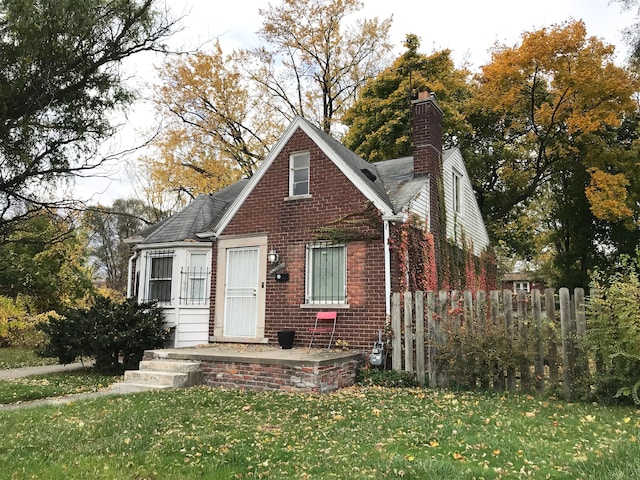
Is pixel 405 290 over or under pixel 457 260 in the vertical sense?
under

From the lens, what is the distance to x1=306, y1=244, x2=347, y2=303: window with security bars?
10711mm

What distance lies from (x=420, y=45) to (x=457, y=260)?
500 inches

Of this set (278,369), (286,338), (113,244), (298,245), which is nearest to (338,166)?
(298,245)

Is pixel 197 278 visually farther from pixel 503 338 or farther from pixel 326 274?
pixel 503 338

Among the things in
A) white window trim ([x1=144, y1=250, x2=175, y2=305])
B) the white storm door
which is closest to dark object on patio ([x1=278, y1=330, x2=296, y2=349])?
the white storm door

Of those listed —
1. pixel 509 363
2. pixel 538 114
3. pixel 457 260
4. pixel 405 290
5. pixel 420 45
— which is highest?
pixel 420 45

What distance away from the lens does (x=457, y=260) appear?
44.9ft

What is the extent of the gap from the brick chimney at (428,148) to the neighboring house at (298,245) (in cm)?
3

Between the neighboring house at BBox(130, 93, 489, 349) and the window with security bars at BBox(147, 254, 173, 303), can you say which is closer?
the neighboring house at BBox(130, 93, 489, 349)

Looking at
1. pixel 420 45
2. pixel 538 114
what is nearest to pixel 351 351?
pixel 538 114

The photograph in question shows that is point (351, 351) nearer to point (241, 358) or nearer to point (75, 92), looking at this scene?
point (241, 358)

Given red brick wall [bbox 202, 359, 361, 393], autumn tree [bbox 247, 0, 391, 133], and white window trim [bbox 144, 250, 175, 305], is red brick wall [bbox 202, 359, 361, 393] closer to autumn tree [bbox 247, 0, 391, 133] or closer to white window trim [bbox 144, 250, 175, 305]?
white window trim [bbox 144, 250, 175, 305]

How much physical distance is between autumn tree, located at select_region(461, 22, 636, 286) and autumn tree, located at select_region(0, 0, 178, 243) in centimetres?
1570

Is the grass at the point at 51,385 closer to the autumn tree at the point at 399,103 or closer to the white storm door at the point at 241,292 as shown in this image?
the white storm door at the point at 241,292
